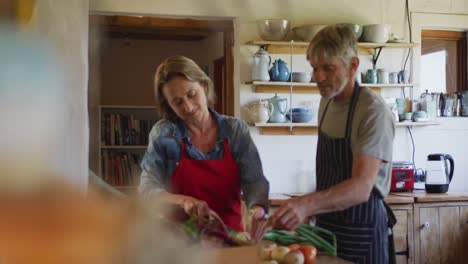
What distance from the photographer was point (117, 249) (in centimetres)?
12

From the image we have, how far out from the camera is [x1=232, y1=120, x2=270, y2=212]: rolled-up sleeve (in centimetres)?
152

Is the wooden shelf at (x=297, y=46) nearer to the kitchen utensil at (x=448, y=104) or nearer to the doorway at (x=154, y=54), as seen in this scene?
the doorway at (x=154, y=54)

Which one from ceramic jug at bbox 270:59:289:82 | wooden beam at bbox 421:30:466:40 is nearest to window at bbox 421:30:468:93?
wooden beam at bbox 421:30:466:40

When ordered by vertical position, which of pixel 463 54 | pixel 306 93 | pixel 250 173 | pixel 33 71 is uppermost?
pixel 463 54

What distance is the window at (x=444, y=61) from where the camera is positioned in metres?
3.73

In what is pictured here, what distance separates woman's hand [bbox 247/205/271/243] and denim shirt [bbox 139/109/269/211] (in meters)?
0.07

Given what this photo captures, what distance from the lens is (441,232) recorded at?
10.6 feet

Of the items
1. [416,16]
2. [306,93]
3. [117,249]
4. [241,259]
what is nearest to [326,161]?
[241,259]

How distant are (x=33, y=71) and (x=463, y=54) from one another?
3990mm

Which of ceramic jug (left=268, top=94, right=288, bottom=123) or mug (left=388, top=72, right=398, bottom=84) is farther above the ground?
mug (left=388, top=72, right=398, bottom=84)

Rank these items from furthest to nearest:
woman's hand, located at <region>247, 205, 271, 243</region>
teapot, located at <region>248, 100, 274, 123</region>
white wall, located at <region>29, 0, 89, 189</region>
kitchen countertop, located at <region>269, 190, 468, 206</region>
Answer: teapot, located at <region>248, 100, 274, 123</region>
kitchen countertop, located at <region>269, 190, 468, 206</region>
woman's hand, located at <region>247, 205, 271, 243</region>
white wall, located at <region>29, 0, 89, 189</region>

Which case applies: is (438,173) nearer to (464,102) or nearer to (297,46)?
(464,102)

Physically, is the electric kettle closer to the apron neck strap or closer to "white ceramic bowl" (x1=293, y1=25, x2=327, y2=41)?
"white ceramic bowl" (x1=293, y1=25, x2=327, y2=41)

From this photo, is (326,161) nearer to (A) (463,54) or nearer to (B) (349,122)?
(B) (349,122)
